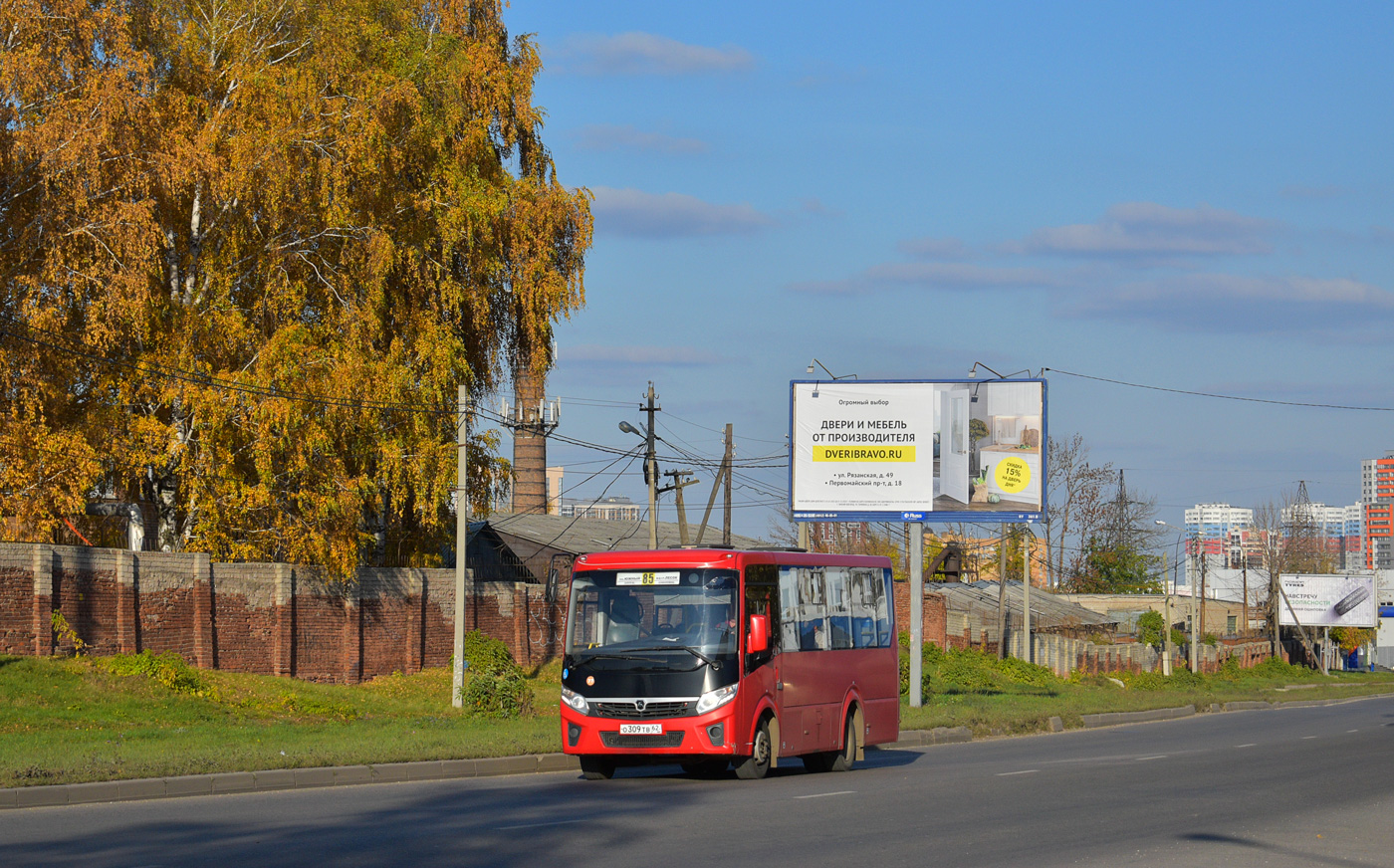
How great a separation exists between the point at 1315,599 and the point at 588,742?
87722 millimetres

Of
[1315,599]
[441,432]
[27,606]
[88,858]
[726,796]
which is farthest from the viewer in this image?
[1315,599]

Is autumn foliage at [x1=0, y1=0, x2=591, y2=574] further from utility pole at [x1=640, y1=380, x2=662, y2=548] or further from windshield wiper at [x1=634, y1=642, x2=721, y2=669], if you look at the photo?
windshield wiper at [x1=634, y1=642, x2=721, y2=669]

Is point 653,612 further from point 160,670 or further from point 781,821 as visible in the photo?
point 160,670

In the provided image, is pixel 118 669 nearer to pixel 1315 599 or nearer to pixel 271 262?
pixel 271 262

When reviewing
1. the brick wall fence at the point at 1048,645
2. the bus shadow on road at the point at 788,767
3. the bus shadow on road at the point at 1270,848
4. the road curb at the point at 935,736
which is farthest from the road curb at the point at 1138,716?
the bus shadow on road at the point at 1270,848

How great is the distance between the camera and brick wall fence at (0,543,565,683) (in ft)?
83.7

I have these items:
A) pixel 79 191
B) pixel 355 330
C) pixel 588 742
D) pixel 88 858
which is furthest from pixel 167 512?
pixel 88 858

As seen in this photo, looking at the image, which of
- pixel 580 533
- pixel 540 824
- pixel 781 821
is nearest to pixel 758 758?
pixel 781 821

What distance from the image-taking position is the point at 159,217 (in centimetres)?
3094

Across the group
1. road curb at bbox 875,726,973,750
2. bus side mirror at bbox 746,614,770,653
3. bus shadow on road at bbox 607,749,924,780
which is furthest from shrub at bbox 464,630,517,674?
bus side mirror at bbox 746,614,770,653

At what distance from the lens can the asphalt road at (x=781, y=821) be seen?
10484 mm

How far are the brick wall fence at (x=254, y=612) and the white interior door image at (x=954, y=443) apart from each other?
40.5 feet

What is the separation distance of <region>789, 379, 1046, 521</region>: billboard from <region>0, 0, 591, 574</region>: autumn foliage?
7.45 meters

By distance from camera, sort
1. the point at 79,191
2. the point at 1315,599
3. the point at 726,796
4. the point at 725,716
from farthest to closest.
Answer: the point at 1315,599 < the point at 79,191 < the point at 725,716 < the point at 726,796
